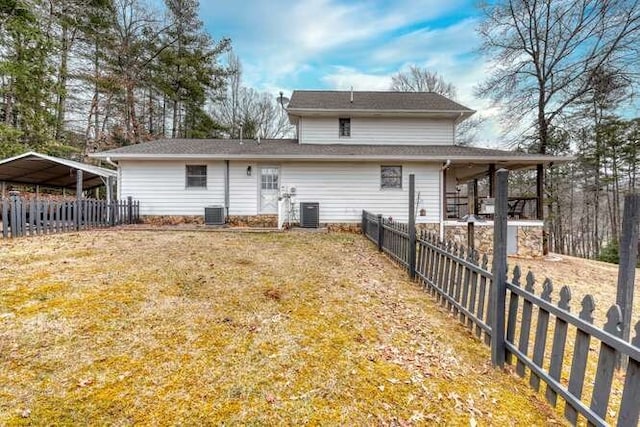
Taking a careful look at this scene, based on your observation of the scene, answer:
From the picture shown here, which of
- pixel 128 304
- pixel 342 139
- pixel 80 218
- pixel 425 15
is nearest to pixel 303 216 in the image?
pixel 342 139

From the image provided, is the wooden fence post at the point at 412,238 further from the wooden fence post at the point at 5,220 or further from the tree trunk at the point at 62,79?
the tree trunk at the point at 62,79

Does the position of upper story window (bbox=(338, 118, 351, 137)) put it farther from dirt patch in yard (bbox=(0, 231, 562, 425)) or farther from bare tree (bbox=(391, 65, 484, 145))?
bare tree (bbox=(391, 65, 484, 145))

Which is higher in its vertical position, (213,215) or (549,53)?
(549,53)

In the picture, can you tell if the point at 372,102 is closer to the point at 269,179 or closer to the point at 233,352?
the point at 269,179

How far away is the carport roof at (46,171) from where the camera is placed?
9828 mm

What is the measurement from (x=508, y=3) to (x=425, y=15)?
3596 millimetres

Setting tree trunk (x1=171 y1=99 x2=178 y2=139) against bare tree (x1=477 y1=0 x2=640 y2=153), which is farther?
tree trunk (x1=171 y1=99 x2=178 y2=139)

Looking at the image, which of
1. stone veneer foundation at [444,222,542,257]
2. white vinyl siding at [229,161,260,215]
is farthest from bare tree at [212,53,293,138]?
stone veneer foundation at [444,222,542,257]

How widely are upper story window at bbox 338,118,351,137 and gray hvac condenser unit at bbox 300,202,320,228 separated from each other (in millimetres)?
4118

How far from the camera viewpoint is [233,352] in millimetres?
2623

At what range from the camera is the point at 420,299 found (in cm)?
421

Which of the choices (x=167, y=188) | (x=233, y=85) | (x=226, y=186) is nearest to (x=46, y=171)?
(x=167, y=188)

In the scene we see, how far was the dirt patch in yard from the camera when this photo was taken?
6.46 feet

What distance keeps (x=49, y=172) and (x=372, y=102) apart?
1423 cm
